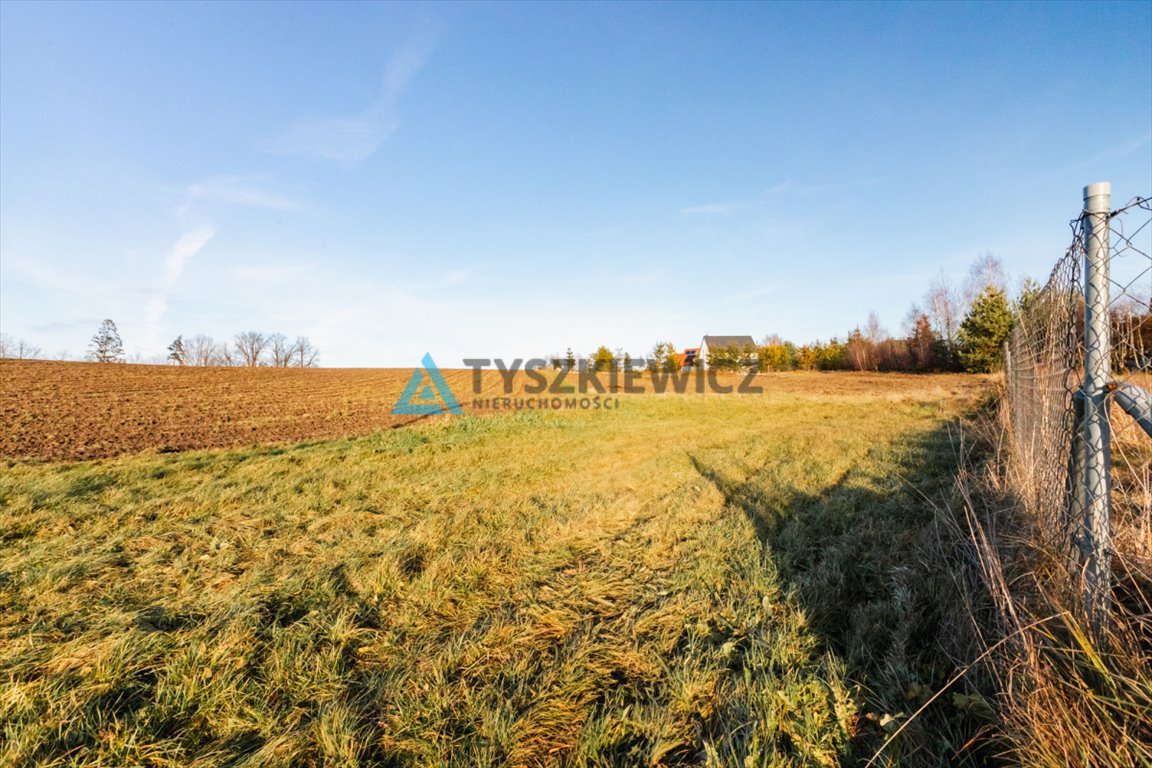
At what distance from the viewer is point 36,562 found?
3490mm

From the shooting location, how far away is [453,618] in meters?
2.89

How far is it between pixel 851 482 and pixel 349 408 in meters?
20.5

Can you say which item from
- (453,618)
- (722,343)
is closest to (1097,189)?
(453,618)

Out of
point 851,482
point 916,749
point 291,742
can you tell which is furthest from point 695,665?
point 851,482

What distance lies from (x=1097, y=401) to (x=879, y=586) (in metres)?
1.84

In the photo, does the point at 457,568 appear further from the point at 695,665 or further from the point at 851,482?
the point at 851,482

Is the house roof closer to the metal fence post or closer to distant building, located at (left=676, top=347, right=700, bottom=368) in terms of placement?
distant building, located at (left=676, top=347, right=700, bottom=368)

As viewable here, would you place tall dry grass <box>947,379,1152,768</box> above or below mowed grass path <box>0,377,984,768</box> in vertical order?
above

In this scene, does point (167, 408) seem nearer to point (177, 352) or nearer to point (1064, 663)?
point (1064, 663)

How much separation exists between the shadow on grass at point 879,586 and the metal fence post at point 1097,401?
67 cm

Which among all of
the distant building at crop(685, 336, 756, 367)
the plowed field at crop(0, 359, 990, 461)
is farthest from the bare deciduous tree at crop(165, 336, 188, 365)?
the distant building at crop(685, 336, 756, 367)

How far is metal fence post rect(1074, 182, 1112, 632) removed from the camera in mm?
1687

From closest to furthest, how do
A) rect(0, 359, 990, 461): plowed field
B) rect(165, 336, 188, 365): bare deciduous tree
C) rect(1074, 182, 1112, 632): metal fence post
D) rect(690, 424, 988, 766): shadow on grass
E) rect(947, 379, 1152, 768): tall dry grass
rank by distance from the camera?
1. rect(947, 379, 1152, 768): tall dry grass
2. rect(1074, 182, 1112, 632): metal fence post
3. rect(690, 424, 988, 766): shadow on grass
4. rect(0, 359, 990, 461): plowed field
5. rect(165, 336, 188, 365): bare deciduous tree

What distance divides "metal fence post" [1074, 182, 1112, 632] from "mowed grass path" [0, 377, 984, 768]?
2.93 feet
